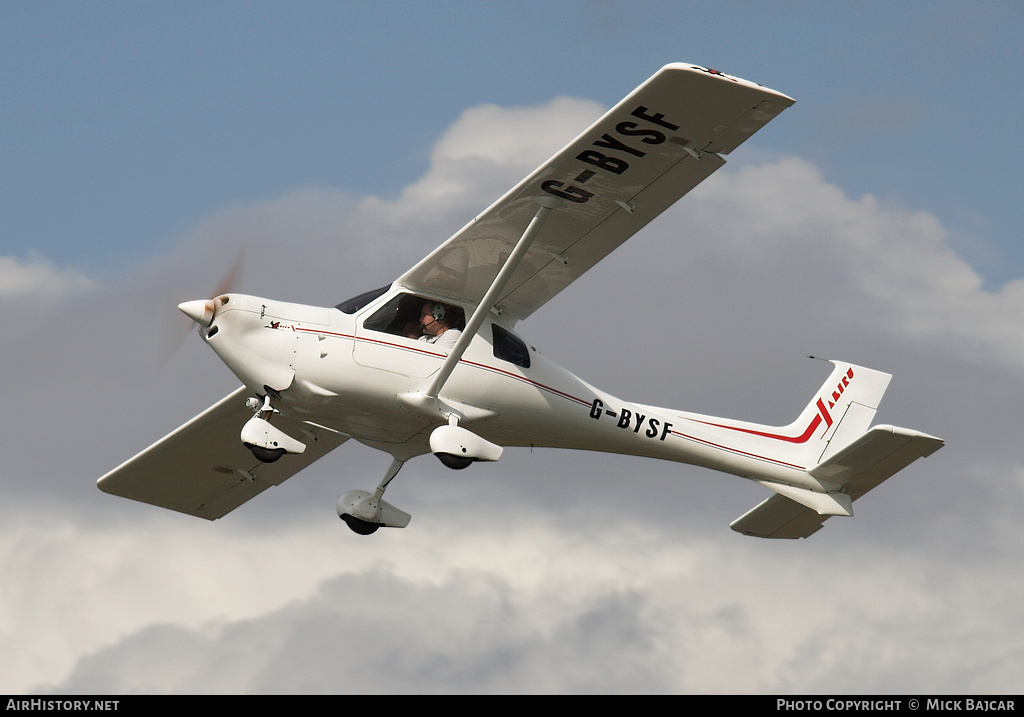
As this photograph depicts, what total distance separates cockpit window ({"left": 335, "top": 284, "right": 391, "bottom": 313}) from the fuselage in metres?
0.04

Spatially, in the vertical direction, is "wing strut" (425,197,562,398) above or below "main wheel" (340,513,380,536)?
above

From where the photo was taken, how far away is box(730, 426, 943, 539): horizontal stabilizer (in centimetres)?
1772

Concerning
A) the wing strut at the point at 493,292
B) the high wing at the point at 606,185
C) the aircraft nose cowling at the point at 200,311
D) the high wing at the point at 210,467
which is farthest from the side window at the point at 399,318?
the high wing at the point at 210,467

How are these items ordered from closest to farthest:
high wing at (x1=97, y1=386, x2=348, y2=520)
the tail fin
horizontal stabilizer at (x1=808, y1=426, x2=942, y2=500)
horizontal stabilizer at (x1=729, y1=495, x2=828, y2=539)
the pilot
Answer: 1. the pilot
2. horizontal stabilizer at (x1=808, y1=426, x2=942, y2=500)
3. horizontal stabilizer at (x1=729, y1=495, x2=828, y2=539)
4. high wing at (x1=97, y1=386, x2=348, y2=520)
5. the tail fin

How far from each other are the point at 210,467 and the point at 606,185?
7.02 meters

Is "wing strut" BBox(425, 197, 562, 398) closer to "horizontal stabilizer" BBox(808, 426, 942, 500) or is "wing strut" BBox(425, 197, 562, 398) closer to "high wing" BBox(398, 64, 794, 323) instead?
"high wing" BBox(398, 64, 794, 323)

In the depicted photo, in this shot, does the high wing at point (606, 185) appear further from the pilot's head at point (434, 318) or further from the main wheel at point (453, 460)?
the main wheel at point (453, 460)

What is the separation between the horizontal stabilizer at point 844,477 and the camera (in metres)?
17.7

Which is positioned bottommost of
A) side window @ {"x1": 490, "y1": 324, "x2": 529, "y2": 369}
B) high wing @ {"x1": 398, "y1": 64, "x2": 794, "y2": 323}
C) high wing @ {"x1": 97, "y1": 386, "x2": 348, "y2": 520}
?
high wing @ {"x1": 97, "y1": 386, "x2": 348, "y2": 520}

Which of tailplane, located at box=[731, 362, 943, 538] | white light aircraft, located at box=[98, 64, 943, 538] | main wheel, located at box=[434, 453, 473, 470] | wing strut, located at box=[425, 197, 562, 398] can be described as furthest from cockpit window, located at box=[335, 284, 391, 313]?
tailplane, located at box=[731, 362, 943, 538]

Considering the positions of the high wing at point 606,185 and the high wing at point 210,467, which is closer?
the high wing at point 606,185

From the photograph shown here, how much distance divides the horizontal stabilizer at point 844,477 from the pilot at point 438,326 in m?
4.62

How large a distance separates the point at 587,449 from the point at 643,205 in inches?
121

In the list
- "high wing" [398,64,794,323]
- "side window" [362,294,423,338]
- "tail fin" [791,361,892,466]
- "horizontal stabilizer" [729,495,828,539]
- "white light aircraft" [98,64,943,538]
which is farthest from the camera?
"tail fin" [791,361,892,466]
